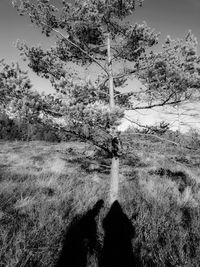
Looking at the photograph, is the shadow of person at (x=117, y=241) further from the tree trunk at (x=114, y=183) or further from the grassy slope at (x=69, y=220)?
the tree trunk at (x=114, y=183)

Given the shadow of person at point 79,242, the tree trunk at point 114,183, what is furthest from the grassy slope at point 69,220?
the tree trunk at point 114,183

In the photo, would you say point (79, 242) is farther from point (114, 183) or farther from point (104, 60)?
point (104, 60)

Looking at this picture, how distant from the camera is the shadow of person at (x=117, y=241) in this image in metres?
2.79

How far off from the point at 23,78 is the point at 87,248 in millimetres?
3586

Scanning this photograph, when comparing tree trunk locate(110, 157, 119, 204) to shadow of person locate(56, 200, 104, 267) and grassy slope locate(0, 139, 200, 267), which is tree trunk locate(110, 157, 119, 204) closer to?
grassy slope locate(0, 139, 200, 267)

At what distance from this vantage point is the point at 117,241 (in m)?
3.31

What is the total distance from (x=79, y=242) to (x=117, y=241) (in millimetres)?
716

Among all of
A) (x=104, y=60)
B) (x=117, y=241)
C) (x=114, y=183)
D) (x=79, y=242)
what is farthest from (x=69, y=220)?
(x=104, y=60)

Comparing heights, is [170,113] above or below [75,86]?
below

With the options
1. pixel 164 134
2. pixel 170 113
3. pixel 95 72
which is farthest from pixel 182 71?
pixel 95 72

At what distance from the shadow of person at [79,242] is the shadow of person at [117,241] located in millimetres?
225

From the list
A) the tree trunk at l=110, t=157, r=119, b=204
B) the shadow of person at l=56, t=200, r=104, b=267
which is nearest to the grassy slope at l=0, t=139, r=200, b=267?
the shadow of person at l=56, t=200, r=104, b=267

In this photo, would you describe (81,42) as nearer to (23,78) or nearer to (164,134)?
(23,78)

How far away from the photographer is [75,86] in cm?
529
